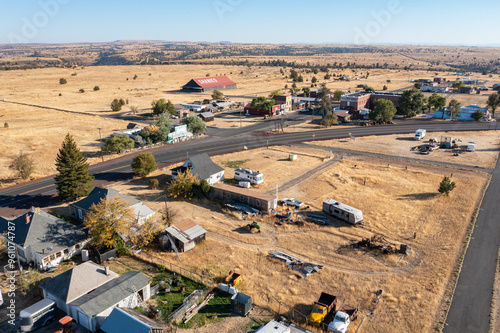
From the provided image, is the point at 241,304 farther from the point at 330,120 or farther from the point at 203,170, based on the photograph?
Answer: the point at 330,120

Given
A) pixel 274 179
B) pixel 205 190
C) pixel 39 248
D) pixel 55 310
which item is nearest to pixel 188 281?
pixel 55 310

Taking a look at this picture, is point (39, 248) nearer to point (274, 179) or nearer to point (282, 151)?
point (274, 179)

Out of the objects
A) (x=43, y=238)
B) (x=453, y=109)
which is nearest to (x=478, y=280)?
(x=43, y=238)

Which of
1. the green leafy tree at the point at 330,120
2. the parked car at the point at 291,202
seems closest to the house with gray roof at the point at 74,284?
the parked car at the point at 291,202

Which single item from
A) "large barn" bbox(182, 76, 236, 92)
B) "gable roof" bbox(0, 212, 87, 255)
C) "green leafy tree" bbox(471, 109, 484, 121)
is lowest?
"gable roof" bbox(0, 212, 87, 255)

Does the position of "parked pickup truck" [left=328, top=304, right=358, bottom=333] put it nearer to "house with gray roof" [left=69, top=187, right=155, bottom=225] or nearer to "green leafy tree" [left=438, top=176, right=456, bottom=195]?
"house with gray roof" [left=69, top=187, right=155, bottom=225]

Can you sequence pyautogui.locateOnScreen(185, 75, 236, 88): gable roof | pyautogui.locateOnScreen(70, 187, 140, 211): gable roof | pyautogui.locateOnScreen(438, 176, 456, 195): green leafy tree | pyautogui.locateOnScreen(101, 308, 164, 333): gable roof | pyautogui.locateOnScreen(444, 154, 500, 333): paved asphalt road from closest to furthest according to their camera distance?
pyautogui.locateOnScreen(101, 308, 164, 333): gable roof < pyautogui.locateOnScreen(444, 154, 500, 333): paved asphalt road < pyautogui.locateOnScreen(70, 187, 140, 211): gable roof < pyautogui.locateOnScreen(438, 176, 456, 195): green leafy tree < pyautogui.locateOnScreen(185, 75, 236, 88): gable roof

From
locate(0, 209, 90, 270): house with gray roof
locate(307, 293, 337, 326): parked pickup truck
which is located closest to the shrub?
locate(0, 209, 90, 270): house with gray roof
